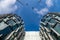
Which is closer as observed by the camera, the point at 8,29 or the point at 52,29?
the point at 52,29

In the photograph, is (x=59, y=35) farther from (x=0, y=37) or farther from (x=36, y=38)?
(x=36, y=38)

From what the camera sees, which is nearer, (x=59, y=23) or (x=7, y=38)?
(x=7, y=38)

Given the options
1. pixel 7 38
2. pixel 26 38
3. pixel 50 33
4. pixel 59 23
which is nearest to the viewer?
pixel 7 38

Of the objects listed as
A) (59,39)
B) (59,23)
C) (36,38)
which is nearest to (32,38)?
(36,38)

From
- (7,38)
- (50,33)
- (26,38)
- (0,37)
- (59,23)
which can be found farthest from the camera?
(26,38)

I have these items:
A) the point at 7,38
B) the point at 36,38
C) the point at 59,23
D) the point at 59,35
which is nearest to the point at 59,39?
the point at 59,35

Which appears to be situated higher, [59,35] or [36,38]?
[59,35]

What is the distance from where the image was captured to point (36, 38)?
82938 mm

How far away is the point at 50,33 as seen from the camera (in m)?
50.8

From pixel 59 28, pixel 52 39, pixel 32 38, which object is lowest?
pixel 32 38

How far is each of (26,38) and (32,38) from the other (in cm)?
309

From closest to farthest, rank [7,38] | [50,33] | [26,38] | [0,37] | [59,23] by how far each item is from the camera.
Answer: [0,37], [7,38], [59,23], [50,33], [26,38]

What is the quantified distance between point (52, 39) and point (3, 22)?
692 inches

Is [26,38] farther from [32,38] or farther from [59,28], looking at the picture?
[59,28]
